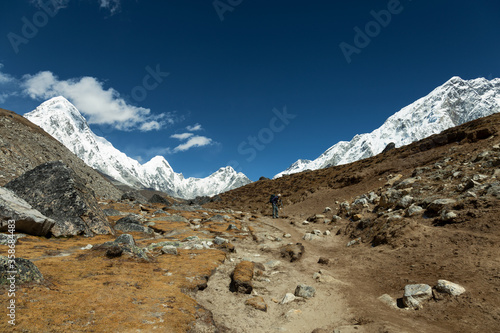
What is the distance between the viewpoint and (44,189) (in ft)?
38.6

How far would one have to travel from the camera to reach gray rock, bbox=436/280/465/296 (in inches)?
232

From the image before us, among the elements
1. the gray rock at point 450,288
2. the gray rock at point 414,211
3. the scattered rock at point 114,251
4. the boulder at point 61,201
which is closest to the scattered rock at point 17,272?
the scattered rock at point 114,251

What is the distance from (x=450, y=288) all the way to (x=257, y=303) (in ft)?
15.5

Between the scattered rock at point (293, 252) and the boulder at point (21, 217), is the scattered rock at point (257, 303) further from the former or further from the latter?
the boulder at point (21, 217)

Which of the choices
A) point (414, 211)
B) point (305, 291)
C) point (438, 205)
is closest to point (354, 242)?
point (414, 211)

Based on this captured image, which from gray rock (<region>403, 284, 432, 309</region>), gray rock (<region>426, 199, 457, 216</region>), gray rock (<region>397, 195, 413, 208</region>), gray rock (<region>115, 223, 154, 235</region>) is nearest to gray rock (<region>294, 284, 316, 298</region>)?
gray rock (<region>403, 284, 432, 309</region>)

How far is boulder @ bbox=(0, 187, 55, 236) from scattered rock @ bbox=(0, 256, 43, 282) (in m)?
5.66

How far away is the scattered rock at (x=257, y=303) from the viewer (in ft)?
19.9

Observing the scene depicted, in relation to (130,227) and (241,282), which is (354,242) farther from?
(130,227)

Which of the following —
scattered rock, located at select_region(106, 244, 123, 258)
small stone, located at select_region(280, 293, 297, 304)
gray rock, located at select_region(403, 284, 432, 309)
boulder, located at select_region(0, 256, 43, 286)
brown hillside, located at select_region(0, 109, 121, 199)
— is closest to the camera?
boulder, located at select_region(0, 256, 43, 286)

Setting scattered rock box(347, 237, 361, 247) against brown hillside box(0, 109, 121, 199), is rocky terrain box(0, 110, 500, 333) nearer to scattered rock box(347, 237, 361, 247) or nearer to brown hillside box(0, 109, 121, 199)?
scattered rock box(347, 237, 361, 247)

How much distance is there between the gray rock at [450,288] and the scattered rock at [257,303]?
4.37 meters

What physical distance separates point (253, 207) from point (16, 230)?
34040 mm

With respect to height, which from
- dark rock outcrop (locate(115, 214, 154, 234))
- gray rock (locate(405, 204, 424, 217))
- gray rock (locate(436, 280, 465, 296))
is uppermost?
dark rock outcrop (locate(115, 214, 154, 234))
